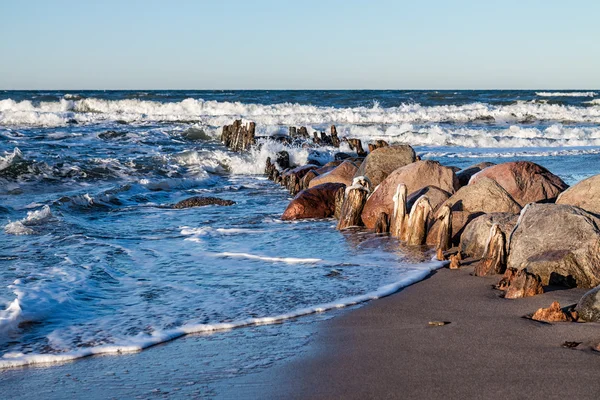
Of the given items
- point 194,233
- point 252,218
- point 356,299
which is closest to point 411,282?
point 356,299

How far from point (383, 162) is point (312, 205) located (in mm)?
1377

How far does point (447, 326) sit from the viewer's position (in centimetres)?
513

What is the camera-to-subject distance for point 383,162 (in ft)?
37.5

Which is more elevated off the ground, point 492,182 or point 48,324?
point 492,182

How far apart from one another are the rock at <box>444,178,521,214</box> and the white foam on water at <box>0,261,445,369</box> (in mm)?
2171

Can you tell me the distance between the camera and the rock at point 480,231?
7457 millimetres

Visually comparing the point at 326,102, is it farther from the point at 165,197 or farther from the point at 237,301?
Result: the point at 237,301

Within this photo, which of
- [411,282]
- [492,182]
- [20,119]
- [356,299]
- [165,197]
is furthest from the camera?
[20,119]

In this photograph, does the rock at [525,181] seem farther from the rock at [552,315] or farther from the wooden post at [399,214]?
the rock at [552,315]

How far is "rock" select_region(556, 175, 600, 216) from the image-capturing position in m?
7.53

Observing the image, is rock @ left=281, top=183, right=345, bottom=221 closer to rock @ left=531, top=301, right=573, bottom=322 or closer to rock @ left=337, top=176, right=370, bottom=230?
rock @ left=337, top=176, right=370, bottom=230

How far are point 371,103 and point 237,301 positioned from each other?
4720 cm

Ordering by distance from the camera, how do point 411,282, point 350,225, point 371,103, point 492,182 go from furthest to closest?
point 371,103, point 350,225, point 492,182, point 411,282

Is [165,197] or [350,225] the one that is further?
[165,197]
